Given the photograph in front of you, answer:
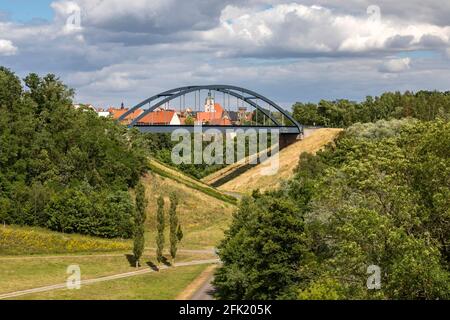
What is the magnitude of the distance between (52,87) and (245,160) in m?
58.9

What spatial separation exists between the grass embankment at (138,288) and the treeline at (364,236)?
514cm

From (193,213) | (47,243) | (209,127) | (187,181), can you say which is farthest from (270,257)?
(209,127)

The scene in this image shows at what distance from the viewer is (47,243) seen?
68438mm

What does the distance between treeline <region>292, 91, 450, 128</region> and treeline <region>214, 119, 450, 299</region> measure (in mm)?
76231

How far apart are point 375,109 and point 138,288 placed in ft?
325

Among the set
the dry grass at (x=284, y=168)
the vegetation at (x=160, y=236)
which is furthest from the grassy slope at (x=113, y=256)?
the dry grass at (x=284, y=168)

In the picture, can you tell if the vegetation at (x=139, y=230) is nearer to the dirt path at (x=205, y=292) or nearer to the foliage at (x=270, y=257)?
the dirt path at (x=205, y=292)

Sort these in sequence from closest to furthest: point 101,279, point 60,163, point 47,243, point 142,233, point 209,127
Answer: point 101,279, point 142,233, point 47,243, point 60,163, point 209,127

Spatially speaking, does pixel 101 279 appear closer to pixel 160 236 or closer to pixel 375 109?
pixel 160 236

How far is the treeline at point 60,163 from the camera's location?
7456 centimetres

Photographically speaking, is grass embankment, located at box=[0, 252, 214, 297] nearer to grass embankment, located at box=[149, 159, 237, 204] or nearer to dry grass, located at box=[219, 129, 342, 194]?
grass embankment, located at box=[149, 159, 237, 204]
